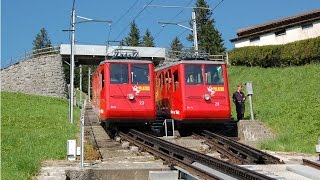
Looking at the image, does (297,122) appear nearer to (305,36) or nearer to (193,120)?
(193,120)

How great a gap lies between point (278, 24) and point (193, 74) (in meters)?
25.6

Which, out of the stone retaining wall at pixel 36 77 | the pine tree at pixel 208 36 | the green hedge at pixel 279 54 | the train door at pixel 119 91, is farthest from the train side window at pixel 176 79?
the pine tree at pixel 208 36

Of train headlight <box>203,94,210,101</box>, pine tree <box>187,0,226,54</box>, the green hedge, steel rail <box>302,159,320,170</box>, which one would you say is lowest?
steel rail <box>302,159,320,170</box>

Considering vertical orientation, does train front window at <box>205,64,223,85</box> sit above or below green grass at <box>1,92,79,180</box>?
above

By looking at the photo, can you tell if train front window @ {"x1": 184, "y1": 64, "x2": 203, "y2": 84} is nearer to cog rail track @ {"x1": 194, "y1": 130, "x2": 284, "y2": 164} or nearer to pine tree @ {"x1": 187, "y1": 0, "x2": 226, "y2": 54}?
cog rail track @ {"x1": 194, "y1": 130, "x2": 284, "y2": 164}

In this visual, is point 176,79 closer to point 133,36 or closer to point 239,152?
point 239,152

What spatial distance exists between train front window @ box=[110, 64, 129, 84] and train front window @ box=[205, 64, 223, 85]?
3.35 meters

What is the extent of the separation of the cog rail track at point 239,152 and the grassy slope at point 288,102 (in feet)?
4.43

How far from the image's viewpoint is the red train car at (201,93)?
19453 mm

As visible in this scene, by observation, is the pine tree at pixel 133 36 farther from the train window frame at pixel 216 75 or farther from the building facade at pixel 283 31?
the train window frame at pixel 216 75

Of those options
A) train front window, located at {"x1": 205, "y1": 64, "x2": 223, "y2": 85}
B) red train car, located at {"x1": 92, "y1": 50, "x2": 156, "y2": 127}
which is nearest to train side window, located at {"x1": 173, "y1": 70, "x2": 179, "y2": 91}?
red train car, located at {"x1": 92, "y1": 50, "x2": 156, "y2": 127}

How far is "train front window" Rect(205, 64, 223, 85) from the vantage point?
65.0 ft

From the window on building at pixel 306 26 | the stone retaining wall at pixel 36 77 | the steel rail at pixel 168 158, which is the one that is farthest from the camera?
the stone retaining wall at pixel 36 77

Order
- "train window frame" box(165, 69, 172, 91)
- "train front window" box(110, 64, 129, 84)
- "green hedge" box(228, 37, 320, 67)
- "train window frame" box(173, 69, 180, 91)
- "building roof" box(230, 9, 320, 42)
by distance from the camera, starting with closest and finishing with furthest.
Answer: "train front window" box(110, 64, 129, 84), "train window frame" box(173, 69, 180, 91), "train window frame" box(165, 69, 172, 91), "green hedge" box(228, 37, 320, 67), "building roof" box(230, 9, 320, 42)
